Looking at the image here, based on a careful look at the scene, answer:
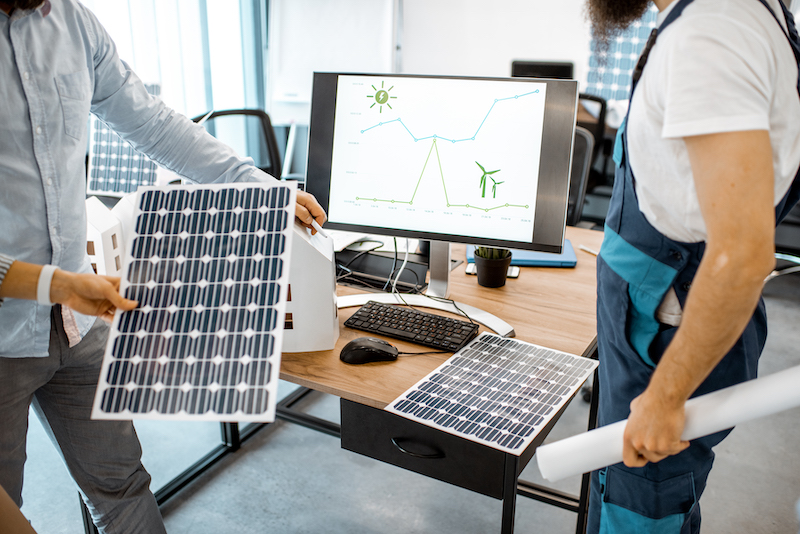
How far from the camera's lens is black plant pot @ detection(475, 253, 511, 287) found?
5.12 ft

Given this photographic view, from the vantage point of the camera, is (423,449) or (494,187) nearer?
(423,449)

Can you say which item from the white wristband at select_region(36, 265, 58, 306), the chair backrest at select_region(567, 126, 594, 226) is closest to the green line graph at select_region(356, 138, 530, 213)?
the white wristband at select_region(36, 265, 58, 306)

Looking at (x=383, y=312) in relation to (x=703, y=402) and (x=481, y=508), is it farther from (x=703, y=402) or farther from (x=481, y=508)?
(x=481, y=508)

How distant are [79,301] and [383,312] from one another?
2.22 feet

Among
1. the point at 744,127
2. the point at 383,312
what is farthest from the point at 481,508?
the point at 744,127

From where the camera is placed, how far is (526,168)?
1.33 m

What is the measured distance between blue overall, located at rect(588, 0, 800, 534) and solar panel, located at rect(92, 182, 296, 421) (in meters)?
0.51

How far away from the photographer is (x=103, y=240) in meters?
1.47

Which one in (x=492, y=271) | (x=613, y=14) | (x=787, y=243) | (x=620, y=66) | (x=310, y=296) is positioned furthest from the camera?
(x=620, y=66)

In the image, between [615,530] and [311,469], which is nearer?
[615,530]

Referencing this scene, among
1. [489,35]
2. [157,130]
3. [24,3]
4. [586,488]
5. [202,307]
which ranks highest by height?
[489,35]

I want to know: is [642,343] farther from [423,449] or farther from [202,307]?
[202,307]

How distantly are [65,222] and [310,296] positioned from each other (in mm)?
464

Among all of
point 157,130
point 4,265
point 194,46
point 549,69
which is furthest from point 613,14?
point 194,46
